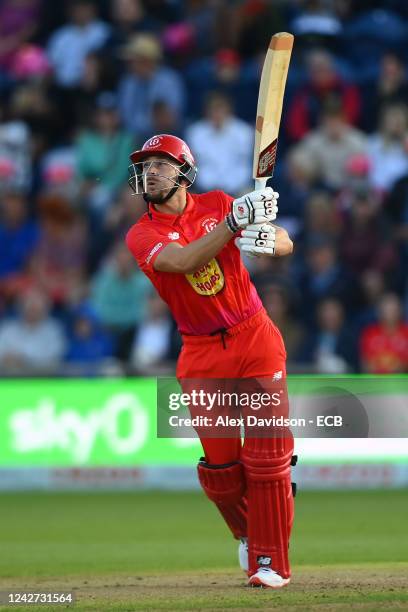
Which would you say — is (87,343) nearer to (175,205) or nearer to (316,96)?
(316,96)

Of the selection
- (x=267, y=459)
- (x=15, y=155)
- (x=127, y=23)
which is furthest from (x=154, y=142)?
(x=127, y=23)

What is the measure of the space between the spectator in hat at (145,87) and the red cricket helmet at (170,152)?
7.48 metres

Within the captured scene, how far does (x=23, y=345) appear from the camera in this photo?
508 inches

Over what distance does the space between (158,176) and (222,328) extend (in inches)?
32.1

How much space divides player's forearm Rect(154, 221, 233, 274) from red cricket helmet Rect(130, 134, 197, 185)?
0.53 meters

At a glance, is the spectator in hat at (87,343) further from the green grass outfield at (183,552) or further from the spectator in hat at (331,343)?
the spectator in hat at (331,343)

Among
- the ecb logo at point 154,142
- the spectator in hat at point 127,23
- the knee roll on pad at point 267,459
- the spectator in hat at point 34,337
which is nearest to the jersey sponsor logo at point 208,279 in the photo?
the ecb logo at point 154,142

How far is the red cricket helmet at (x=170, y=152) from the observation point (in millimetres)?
6684

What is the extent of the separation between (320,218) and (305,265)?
→ 19.3 inches

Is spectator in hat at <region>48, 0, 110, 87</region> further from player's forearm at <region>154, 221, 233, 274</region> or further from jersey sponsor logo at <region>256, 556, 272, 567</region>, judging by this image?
jersey sponsor logo at <region>256, 556, 272, 567</region>

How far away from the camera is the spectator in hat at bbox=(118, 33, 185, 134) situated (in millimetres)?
14242

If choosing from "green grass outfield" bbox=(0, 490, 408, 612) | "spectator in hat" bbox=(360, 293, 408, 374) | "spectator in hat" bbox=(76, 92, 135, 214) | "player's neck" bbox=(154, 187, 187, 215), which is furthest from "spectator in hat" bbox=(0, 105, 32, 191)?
"player's neck" bbox=(154, 187, 187, 215)

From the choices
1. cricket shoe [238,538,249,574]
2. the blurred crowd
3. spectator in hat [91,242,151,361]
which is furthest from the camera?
spectator in hat [91,242,151,361]

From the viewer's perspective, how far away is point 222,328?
21.9 feet
